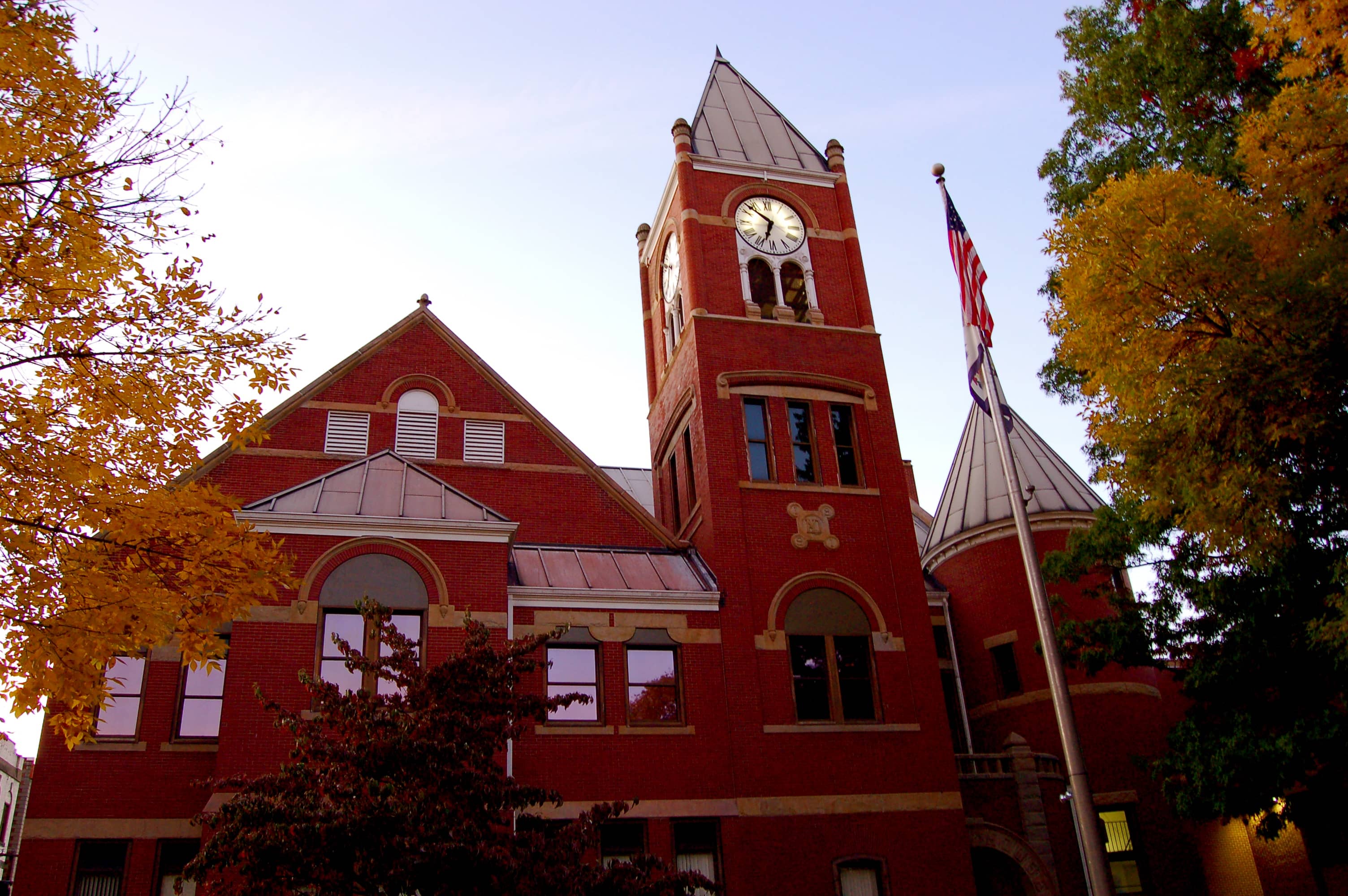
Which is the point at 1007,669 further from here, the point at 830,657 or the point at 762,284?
the point at 762,284

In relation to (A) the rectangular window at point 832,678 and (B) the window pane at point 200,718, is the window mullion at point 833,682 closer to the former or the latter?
(A) the rectangular window at point 832,678

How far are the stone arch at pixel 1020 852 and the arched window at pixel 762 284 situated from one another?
12.2 m

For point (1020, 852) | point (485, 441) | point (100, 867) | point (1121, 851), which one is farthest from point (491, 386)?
point (1121, 851)

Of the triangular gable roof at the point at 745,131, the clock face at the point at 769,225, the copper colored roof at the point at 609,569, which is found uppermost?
the triangular gable roof at the point at 745,131

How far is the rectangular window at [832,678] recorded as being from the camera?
19.0m

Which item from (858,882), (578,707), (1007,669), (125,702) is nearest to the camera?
(125,702)

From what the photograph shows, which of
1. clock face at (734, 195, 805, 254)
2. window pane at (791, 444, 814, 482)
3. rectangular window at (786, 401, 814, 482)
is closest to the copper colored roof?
window pane at (791, 444, 814, 482)

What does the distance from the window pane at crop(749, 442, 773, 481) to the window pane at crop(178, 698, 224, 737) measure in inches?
425

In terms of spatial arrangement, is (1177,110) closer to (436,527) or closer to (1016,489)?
(1016,489)

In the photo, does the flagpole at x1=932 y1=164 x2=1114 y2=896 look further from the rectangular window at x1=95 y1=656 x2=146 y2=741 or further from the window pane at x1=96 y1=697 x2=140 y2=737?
the window pane at x1=96 y1=697 x2=140 y2=737

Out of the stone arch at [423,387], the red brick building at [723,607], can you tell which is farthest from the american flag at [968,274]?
the stone arch at [423,387]

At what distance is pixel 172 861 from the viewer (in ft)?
50.4

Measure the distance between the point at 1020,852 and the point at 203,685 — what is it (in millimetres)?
14744

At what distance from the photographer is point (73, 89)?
9188mm
